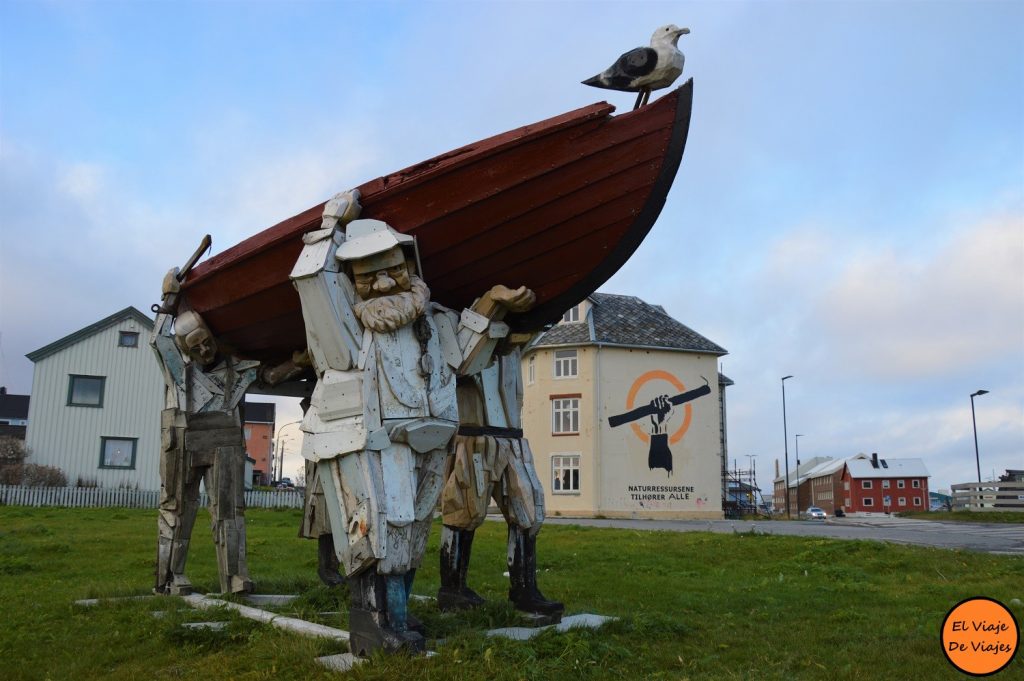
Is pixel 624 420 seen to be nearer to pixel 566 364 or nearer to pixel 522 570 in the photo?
pixel 566 364

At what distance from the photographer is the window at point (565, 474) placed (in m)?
34.4

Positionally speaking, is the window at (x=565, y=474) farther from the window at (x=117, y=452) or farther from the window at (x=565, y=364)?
the window at (x=117, y=452)

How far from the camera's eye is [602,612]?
7723mm

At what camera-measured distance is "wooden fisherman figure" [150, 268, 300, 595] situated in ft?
28.2

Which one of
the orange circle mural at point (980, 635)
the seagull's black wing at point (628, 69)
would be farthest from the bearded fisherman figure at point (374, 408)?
the orange circle mural at point (980, 635)

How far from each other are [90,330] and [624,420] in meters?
20.9

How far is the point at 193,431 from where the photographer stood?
8852 mm

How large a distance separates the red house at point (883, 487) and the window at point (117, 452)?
62.0 meters

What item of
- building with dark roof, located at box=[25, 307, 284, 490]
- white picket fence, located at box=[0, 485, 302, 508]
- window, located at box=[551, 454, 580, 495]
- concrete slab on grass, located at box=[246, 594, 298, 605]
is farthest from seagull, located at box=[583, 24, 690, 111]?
window, located at box=[551, 454, 580, 495]

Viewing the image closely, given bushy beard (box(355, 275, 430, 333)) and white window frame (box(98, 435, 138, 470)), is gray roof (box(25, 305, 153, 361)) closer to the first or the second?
white window frame (box(98, 435, 138, 470))

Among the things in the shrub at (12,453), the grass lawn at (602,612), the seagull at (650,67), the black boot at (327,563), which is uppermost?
the seagull at (650,67)

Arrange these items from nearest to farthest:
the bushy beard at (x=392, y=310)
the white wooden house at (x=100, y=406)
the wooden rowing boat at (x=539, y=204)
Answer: the wooden rowing boat at (x=539, y=204)
the bushy beard at (x=392, y=310)
the white wooden house at (x=100, y=406)

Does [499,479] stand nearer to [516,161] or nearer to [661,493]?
[516,161]

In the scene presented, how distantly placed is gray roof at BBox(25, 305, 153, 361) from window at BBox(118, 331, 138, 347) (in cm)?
47
